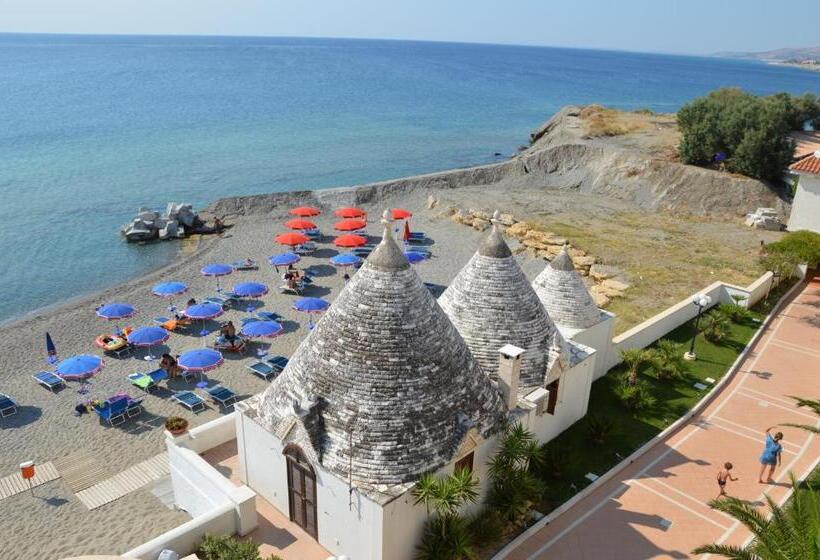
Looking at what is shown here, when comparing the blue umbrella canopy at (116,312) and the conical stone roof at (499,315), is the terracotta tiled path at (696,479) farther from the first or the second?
the blue umbrella canopy at (116,312)

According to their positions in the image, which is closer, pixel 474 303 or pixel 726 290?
pixel 474 303

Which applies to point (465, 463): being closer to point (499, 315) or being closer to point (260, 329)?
point (499, 315)

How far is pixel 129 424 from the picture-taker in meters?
22.2

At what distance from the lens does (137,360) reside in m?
27.1

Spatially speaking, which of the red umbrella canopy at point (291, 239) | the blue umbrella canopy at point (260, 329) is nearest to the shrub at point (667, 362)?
the blue umbrella canopy at point (260, 329)

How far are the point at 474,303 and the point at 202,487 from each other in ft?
28.6

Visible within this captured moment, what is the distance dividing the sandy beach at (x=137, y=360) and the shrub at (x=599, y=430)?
1231 cm

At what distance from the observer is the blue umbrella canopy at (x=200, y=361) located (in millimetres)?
23312

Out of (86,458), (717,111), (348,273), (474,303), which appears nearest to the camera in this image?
(474,303)

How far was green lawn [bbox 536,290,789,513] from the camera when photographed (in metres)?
17.6

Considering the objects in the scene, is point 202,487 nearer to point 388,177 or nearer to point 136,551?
point 136,551

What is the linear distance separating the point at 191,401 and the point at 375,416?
12524mm

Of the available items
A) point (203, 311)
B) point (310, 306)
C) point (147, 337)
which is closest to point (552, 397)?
point (310, 306)

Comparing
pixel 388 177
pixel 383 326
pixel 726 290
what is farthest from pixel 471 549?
pixel 388 177
